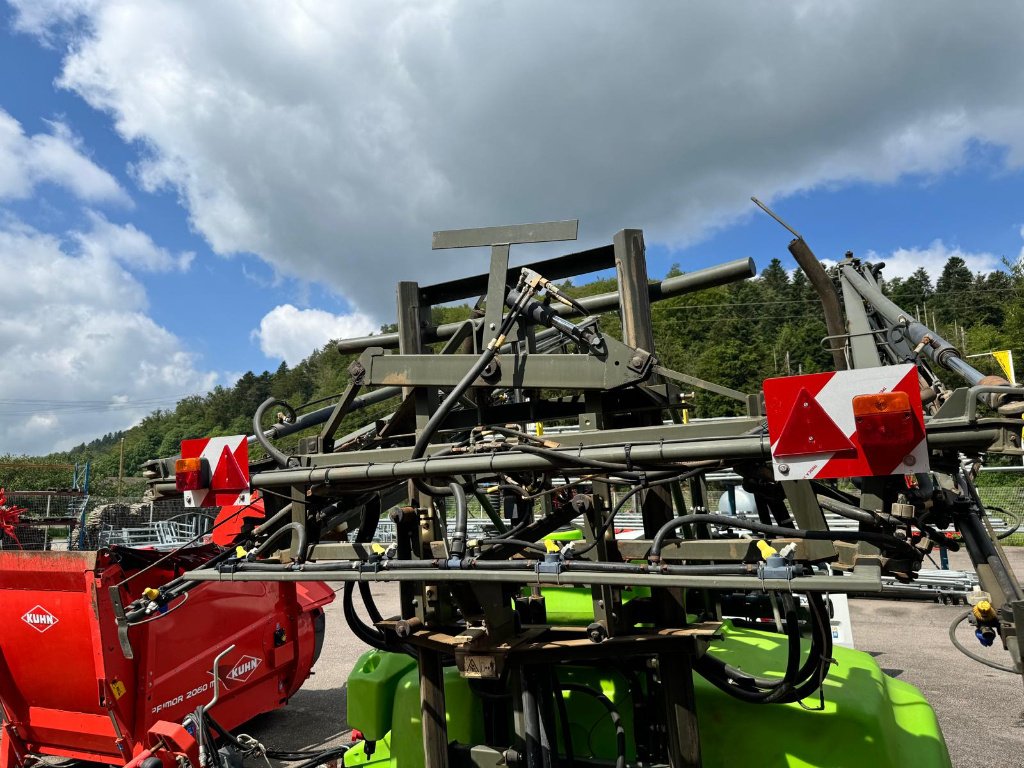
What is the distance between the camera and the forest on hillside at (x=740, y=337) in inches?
1975

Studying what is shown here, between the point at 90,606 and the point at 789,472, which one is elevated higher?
the point at 789,472

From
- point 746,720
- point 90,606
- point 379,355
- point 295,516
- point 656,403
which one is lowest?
point 746,720

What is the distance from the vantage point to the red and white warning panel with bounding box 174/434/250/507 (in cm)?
348

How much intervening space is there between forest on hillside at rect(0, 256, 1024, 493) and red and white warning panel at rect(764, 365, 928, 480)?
3492 cm

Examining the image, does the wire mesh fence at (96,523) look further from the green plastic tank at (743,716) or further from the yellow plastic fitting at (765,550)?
the yellow plastic fitting at (765,550)

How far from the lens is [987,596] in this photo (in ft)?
7.79

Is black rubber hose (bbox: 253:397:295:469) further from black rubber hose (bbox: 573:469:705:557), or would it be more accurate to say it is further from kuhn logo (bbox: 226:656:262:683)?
kuhn logo (bbox: 226:656:262:683)

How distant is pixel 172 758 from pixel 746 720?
268 cm

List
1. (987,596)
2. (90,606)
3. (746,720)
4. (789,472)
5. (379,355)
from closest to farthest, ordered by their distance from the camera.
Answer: (789,472), (987,596), (746,720), (379,355), (90,606)

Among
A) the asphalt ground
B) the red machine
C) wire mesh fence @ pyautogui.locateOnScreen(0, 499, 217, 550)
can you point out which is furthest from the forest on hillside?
the red machine

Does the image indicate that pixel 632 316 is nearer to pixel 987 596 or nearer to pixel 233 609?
pixel 987 596

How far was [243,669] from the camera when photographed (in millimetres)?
5703

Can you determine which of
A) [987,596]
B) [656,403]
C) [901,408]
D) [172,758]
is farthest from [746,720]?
[172,758]

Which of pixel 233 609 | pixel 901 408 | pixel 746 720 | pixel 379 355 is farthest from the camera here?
pixel 233 609
